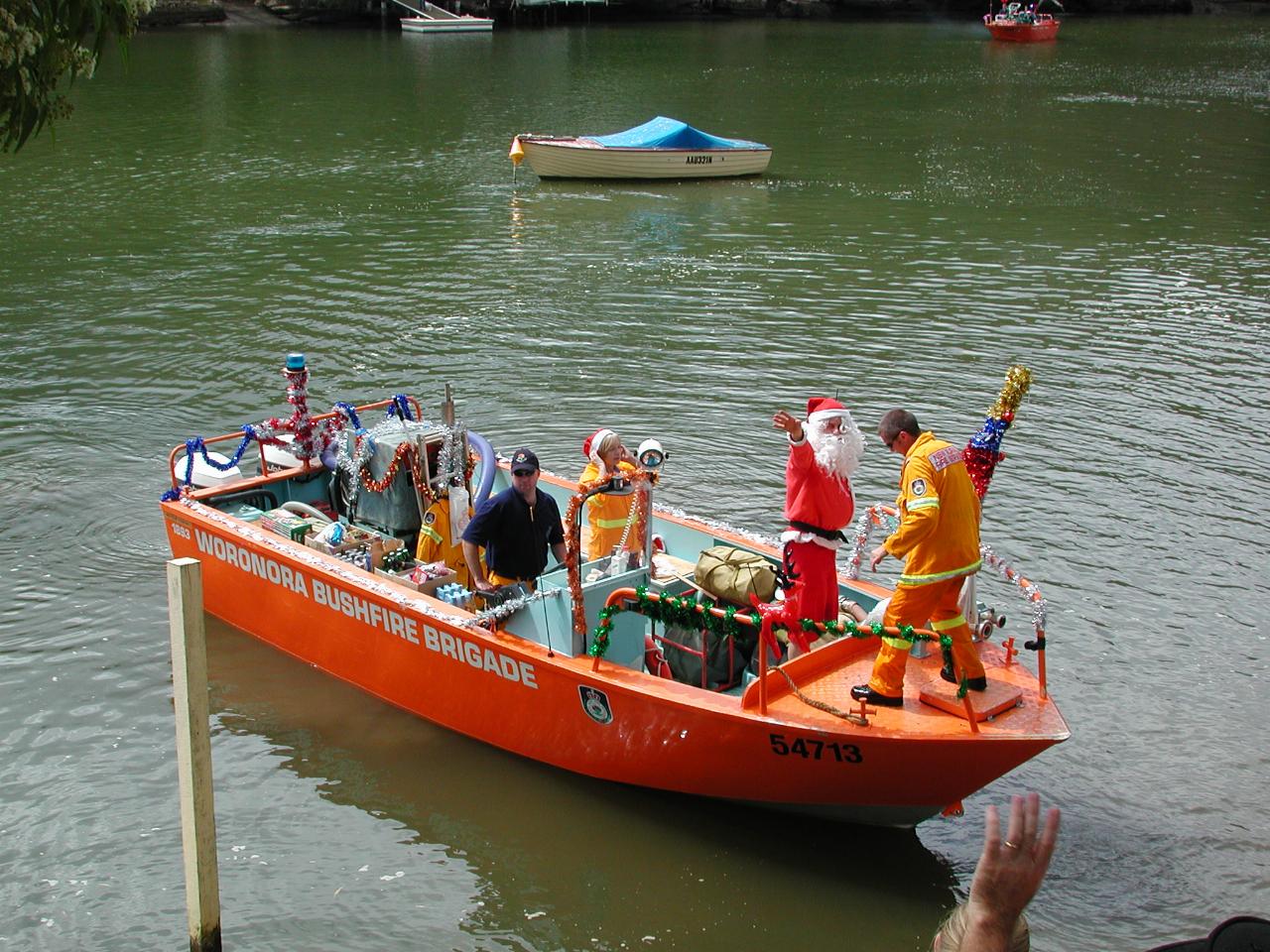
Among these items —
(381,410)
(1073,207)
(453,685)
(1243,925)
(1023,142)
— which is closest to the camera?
(1243,925)

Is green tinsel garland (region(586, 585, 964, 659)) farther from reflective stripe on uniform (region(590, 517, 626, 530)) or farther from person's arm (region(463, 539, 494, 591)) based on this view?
reflective stripe on uniform (region(590, 517, 626, 530))

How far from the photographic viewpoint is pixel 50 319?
18219 millimetres

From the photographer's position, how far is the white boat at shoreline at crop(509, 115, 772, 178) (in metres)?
28.1

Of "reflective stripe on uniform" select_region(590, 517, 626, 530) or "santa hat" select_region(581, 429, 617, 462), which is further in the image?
"reflective stripe on uniform" select_region(590, 517, 626, 530)

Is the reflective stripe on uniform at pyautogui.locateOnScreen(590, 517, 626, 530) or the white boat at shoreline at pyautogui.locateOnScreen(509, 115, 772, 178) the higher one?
the white boat at shoreline at pyautogui.locateOnScreen(509, 115, 772, 178)

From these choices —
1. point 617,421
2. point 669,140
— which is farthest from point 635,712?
point 669,140

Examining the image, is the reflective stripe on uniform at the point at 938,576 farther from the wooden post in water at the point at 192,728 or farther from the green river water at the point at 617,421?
the wooden post in water at the point at 192,728

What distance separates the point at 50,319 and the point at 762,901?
573 inches

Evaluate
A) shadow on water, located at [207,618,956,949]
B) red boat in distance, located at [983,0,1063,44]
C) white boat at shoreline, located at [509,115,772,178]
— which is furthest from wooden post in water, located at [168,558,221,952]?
red boat in distance, located at [983,0,1063,44]

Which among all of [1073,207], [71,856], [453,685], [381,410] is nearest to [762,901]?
[453,685]

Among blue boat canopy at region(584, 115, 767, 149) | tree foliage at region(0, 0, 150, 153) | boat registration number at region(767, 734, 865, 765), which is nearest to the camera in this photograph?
tree foliage at region(0, 0, 150, 153)

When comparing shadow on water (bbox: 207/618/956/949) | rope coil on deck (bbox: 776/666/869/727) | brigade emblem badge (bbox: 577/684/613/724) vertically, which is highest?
rope coil on deck (bbox: 776/666/869/727)

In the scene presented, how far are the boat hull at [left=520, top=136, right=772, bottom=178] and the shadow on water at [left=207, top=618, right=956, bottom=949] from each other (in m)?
20.5

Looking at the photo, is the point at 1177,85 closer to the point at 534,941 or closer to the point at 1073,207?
the point at 1073,207
